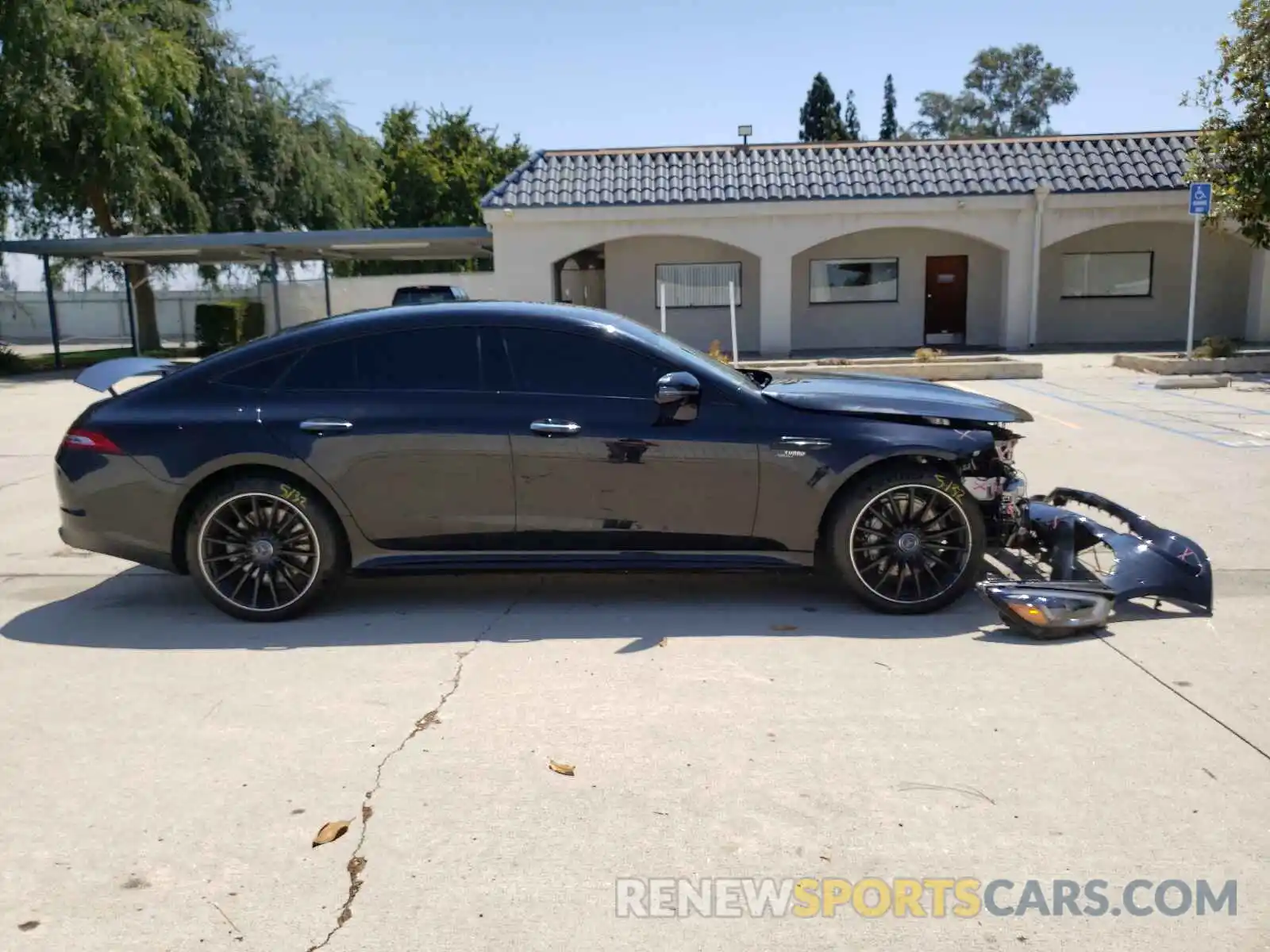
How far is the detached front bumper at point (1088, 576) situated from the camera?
5277 millimetres

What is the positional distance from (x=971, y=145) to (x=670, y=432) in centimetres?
2108

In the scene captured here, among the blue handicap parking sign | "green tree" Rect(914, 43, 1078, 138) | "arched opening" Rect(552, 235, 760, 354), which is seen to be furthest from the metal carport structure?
"green tree" Rect(914, 43, 1078, 138)

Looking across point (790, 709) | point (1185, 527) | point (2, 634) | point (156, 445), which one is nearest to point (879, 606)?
point (790, 709)

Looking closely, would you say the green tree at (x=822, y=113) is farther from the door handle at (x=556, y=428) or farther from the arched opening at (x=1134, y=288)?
the door handle at (x=556, y=428)

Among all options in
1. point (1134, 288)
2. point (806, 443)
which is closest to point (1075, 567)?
point (806, 443)

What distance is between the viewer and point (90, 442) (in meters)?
5.76

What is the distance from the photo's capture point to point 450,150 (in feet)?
156

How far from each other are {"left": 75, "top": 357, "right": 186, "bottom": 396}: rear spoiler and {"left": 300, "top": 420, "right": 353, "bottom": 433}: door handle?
1089 mm

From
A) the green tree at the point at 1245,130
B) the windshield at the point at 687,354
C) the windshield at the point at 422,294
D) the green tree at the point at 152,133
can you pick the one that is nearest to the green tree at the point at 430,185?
the green tree at the point at 152,133

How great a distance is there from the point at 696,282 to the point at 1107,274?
9.56 meters

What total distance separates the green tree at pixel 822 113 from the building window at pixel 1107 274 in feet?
147

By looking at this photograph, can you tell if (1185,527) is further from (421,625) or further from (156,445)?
(156,445)

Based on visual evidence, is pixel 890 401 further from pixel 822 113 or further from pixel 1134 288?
pixel 822 113

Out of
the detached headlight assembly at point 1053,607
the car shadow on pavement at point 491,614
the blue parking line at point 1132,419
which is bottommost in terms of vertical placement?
the car shadow on pavement at point 491,614
